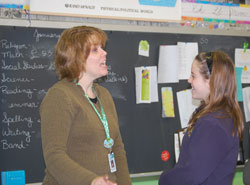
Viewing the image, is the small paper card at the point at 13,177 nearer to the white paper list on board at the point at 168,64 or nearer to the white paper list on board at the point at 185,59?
the white paper list on board at the point at 168,64

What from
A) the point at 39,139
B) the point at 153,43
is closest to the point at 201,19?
the point at 153,43

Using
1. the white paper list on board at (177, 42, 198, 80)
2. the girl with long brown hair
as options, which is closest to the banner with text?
the white paper list on board at (177, 42, 198, 80)

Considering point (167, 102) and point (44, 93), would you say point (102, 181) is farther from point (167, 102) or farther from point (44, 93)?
point (167, 102)

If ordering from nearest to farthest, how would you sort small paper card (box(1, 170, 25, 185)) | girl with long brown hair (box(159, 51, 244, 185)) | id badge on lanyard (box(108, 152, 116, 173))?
girl with long brown hair (box(159, 51, 244, 185)), id badge on lanyard (box(108, 152, 116, 173)), small paper card (box(1, 170, 25, 185))

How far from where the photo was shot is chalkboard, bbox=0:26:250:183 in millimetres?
2459

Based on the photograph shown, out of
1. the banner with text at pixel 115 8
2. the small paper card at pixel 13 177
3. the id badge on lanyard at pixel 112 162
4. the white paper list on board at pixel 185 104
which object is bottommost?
the small paper card at pixel 13 177

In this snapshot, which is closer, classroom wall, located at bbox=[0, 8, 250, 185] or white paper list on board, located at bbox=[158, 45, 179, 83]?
classroom wall, located at bbox=[0, 8, 250, 185]

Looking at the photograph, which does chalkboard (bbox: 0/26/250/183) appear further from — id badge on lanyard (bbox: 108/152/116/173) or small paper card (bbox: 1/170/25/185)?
id badge on lanyard (bbox: 108/152/116/173)

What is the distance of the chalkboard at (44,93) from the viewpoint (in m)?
2.46

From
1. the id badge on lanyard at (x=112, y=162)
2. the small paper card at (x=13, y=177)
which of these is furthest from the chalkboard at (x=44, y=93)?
the id badge on lanyard at (x=112, y=162)

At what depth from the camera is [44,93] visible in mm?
2553

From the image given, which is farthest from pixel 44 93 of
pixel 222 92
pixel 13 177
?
pixel 222 92

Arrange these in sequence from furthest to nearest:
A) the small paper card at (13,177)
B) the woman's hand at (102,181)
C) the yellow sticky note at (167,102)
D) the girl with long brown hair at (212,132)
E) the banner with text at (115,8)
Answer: the yellow sticky note at (167,102), the banner with text at (115,8), the small paper card at (13,177), the girl with long brown hair at (212,132), the woman's hand at (102,181)

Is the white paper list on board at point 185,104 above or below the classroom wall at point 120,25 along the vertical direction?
below
